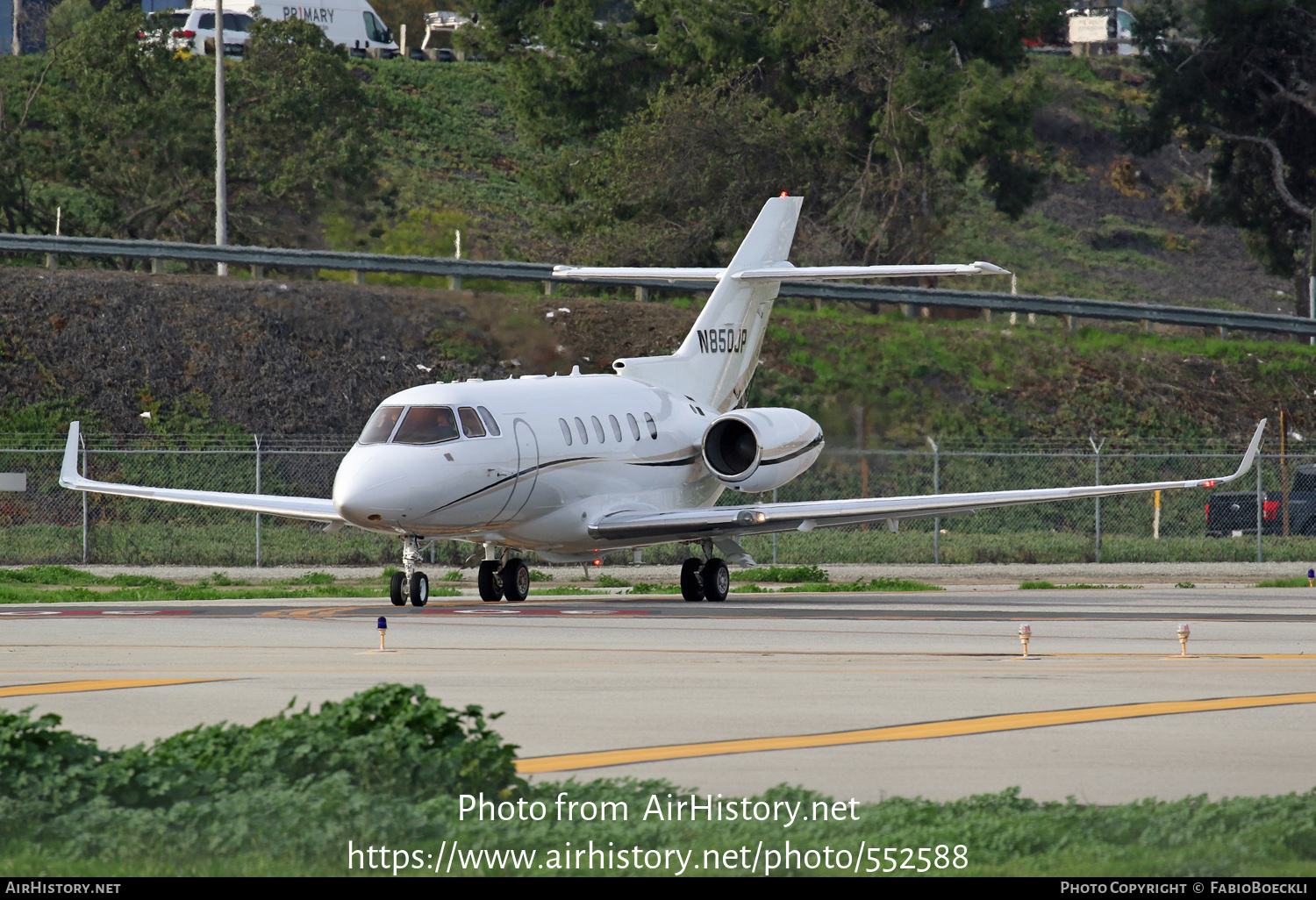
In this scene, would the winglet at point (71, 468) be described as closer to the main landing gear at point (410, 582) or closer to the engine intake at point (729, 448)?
the main landing gear at point (410, 582)

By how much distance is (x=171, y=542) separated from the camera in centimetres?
3406

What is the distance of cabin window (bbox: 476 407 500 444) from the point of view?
2370 cm

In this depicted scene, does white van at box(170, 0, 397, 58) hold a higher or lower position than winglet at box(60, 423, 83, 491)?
higher

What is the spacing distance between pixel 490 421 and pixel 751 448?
5.59m

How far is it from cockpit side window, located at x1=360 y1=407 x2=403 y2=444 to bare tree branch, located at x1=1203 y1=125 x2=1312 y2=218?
143ft

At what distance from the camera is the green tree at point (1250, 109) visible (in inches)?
2303

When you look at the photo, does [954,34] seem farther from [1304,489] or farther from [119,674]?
[119,674]

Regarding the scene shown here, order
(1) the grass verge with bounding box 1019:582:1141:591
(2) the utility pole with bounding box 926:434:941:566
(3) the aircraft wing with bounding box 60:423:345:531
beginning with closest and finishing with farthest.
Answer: (3) the aircraft wing with bounding box 60:423:345:531 → (1) the grass verge with bounding box 1019:582:1141:591 → (2) the utility pole with bounding box 926:434:941:566

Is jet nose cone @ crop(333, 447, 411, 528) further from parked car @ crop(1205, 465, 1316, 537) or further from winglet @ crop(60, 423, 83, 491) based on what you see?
parked car @ crop(1205, 465, 1316, 537)

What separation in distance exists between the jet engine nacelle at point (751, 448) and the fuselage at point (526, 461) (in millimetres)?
386

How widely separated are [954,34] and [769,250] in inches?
1188

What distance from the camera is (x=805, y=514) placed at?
2459 centimetres

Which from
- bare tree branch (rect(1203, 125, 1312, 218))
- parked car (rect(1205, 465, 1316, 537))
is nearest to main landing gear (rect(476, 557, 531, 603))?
parked car (rect(1205, 465, 1316, 537))

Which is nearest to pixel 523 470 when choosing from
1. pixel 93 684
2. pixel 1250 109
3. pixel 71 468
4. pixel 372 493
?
pixel 372 493
